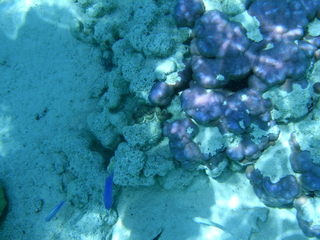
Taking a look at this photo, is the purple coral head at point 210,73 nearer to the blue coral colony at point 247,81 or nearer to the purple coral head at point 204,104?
the blue coral colony at point 247,81

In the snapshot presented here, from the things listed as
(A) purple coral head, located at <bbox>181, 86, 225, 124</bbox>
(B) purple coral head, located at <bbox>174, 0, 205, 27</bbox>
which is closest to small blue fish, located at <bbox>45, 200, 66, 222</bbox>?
(A) purple coral head, located at <bbox>181, 86, 225, 124</bbox>

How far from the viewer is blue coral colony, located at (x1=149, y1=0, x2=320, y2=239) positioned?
345cm

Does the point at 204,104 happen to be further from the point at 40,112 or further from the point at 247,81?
the point at 40,112

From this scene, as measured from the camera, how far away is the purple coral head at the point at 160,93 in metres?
3.76

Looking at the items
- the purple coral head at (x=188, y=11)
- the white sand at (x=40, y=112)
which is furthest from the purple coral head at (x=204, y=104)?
the white sand at (x=40, y=112)

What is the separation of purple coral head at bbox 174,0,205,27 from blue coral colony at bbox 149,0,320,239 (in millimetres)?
14

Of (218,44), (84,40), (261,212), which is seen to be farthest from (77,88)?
(261,212)

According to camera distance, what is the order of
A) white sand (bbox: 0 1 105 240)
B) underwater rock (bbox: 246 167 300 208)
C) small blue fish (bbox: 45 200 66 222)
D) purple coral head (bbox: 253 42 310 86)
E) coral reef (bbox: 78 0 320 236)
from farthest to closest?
white sand (bbox: 0 1 105 240)
small blue fish (bbox: 45 200 66 222)
underwater rock (bbox: 246 167 300 208)
coral reef (bbox: 78 0 320 236)
purple coral head (bbox: 253 42 310 86)

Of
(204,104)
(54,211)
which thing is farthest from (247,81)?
(54,211)

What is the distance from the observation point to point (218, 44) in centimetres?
347

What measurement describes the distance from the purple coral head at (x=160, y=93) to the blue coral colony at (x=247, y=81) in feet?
0.04

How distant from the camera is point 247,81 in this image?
368 cm

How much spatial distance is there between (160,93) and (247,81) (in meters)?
1.17

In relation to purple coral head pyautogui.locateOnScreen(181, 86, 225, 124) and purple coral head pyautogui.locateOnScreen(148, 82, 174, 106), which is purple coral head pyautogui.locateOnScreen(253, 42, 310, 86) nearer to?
purple coral head pyautogui.locateOnScreen(181, 86, 225, 124)
